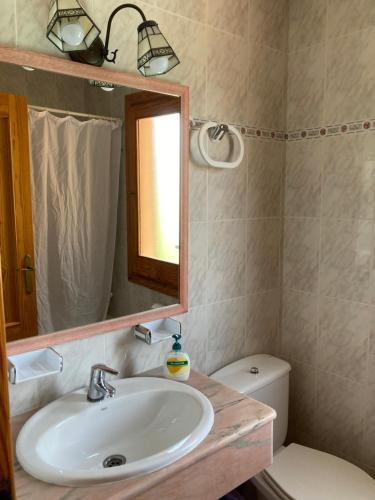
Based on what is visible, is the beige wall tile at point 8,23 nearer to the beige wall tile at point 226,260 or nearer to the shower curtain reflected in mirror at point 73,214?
the shower curtain reflected in mirror at point 73,214

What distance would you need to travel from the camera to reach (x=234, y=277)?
1.85 m

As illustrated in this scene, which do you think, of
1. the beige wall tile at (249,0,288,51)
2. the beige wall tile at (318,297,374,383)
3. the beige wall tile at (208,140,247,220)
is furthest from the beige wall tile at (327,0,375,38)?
the beige wall tile at (318,297,374,383)

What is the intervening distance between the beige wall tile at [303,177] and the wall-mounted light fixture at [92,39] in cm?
83

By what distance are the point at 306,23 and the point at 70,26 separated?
1.21 meters

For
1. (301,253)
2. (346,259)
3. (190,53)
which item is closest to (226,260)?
(301,253)

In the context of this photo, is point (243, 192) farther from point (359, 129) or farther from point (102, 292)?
point (102, 292)

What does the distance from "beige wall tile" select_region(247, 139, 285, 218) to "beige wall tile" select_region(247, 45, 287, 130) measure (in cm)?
10

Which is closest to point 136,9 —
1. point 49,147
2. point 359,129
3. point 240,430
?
point 49,147

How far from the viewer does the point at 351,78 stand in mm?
1743

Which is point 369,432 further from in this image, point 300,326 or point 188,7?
point 188,7

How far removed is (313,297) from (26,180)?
1384mm

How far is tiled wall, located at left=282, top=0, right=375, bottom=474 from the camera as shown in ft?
5.71

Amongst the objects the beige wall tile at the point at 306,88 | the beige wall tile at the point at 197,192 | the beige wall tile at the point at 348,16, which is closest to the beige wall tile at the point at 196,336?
the beige wall tile at the point at 197,192

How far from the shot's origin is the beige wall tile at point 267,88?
1.83 meters
